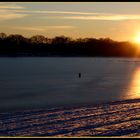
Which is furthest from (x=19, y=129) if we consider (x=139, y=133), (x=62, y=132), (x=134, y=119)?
(x=134, y=119)

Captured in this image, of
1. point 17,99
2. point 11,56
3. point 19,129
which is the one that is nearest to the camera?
point 19,129

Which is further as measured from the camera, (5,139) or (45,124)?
(45,124)

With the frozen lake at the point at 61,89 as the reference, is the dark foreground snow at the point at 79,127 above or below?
above

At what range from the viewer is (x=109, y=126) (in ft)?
26.7

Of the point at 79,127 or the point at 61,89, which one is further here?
the point at 61,89

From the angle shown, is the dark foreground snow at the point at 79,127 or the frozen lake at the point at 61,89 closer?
the dark foreground snow at the point at 79,127

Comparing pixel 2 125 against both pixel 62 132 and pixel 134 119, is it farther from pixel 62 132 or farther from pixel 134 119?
pixel 134 119

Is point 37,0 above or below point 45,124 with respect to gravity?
above

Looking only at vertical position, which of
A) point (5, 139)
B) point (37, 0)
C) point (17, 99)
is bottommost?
point (17, 99)

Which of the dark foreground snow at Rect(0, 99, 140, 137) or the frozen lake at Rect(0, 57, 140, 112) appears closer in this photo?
the dark foreground snow at Rect(0, 99, 140, 137)

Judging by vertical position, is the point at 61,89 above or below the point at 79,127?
below

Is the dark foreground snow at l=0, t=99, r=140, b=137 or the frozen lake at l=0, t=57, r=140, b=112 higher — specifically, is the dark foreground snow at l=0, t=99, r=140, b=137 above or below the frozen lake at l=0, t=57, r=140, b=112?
above

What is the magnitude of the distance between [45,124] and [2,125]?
1081 mm

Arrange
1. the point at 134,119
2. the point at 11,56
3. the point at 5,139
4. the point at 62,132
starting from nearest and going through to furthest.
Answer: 1. the point at 5,139
2. the point at 62,132
3. the point at 134,119
4. the point at 11,56
